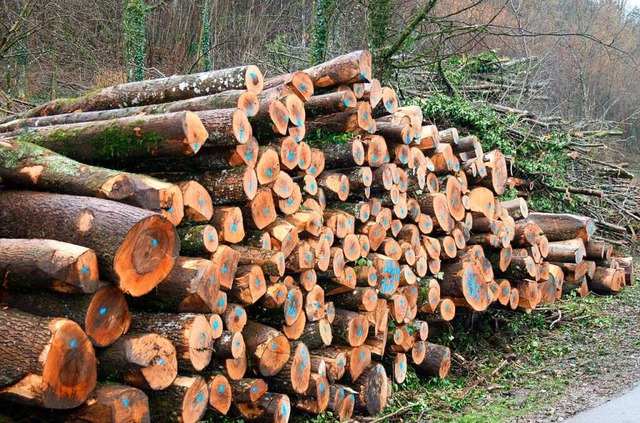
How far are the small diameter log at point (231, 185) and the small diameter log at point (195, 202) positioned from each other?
0.17 m

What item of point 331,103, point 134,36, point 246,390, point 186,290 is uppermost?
point 134,36

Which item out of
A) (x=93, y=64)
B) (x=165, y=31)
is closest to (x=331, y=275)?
(x=93, y=64)

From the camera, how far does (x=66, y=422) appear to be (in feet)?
11.7

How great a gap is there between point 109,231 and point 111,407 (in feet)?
3.08

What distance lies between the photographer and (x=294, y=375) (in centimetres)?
508

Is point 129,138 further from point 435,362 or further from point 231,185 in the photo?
point 435,362

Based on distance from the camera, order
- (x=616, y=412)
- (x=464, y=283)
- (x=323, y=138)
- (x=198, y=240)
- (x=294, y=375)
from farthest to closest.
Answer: (x=464, y=283) < (x=323, y=138) < (x=616, y=412) < (x=294, y=375) < (x=198, y=240)

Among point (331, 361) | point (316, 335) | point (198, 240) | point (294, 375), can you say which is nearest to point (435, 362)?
point (331, 361)

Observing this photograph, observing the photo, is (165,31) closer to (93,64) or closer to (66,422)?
(93,64)

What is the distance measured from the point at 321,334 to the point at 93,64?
1409cm

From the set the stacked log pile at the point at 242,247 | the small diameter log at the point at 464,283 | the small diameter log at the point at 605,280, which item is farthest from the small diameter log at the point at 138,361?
the small diameter log at the point at 605,280

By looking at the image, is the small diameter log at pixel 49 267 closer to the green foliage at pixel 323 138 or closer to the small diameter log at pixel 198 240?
the small diameter log at pixel 198 240

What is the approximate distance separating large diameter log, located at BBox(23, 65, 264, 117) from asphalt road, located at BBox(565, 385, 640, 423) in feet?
12.3

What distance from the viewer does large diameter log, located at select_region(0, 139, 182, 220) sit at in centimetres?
399
